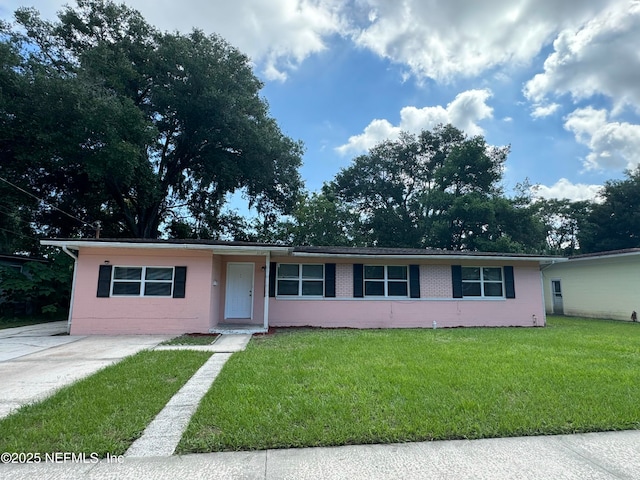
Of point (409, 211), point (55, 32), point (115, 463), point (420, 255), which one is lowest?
point (115, 463)

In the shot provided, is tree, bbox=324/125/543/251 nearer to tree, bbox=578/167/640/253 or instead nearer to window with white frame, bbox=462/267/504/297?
tree, bbox=578/167/640/253

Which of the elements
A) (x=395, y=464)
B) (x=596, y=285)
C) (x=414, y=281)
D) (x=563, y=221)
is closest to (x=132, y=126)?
(x=414, y=281)

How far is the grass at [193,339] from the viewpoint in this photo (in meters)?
8.09

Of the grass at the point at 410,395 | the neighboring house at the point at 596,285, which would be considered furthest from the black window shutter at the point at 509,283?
the grass at the point at 410,395

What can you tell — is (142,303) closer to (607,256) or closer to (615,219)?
(607,256)

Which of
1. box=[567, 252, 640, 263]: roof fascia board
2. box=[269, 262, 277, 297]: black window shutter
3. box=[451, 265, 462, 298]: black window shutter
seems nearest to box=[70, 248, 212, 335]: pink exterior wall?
box=[269, 262, 277, 297]: black window shutter

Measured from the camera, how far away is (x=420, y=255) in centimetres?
1138

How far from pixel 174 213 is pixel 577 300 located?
2204 cm

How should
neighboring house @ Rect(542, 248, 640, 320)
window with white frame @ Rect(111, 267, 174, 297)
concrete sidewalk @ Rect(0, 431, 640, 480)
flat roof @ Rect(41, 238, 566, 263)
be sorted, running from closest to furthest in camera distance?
concrete sidewalk @ Rect(0, 431, 640, 480), flat roof @ Rect(41, 238, 566, 263), window with white frame @ Rect(111, 267, 174, 297), neighboring house @ Rect(542, 248, 640, 320)

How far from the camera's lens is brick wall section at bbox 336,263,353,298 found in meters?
11.5

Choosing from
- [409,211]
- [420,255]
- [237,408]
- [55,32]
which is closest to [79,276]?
[237,408]

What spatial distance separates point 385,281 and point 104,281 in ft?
28.1

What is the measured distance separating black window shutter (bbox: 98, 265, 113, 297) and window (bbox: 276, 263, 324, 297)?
487cm

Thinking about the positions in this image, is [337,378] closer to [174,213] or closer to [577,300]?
[577,300]
